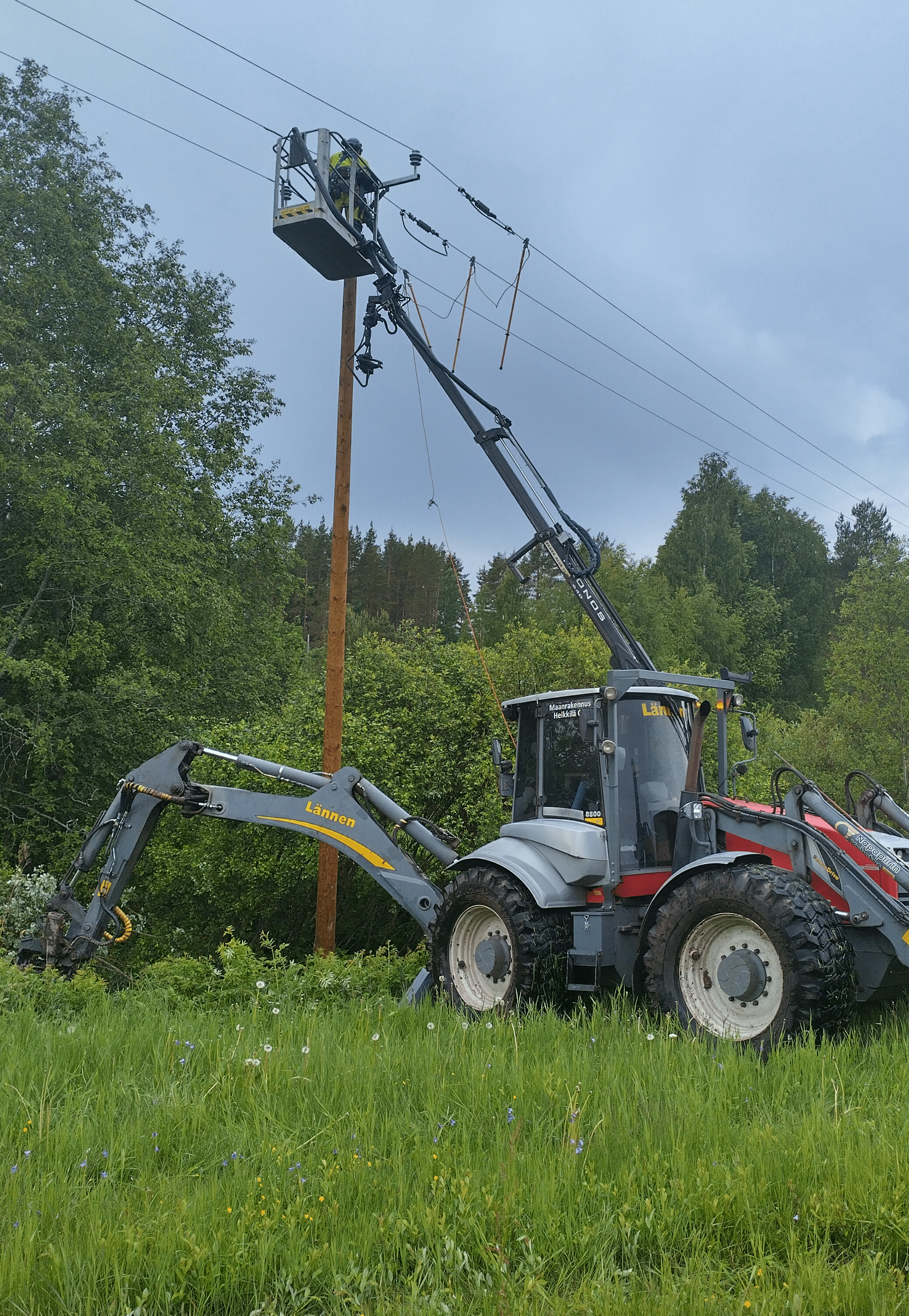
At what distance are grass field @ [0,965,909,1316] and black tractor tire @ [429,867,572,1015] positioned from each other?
1232 mm

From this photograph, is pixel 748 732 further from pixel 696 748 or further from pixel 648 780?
pixel 648 780

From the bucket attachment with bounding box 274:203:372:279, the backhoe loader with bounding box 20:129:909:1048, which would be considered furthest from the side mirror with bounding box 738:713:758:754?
the bucket attachment with bounding box 274:203:372:279

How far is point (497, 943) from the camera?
7.45 meters

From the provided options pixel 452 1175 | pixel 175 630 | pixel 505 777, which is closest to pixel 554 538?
pixel 505 777

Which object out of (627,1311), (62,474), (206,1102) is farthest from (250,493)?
(627,1311)

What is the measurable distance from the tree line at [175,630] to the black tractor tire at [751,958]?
6433 mm

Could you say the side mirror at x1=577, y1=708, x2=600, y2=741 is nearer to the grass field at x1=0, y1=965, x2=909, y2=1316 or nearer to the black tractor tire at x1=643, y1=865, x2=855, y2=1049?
the black tractor tire at x1=643, y1=865, x2=855, y2=1049

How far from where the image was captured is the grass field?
312cm

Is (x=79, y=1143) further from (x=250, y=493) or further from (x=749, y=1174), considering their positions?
(x=250, y=493)

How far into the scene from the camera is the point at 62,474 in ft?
59.2

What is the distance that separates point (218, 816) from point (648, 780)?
13.6 feet

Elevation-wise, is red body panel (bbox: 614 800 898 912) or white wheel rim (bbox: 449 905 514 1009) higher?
red body panel (bbox: 614 800 898 912)

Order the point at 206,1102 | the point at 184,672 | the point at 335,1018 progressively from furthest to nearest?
1. the point at 184,672
2. the point at 335,1018
3. the point at 206,1102

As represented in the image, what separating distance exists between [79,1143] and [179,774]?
558cm
